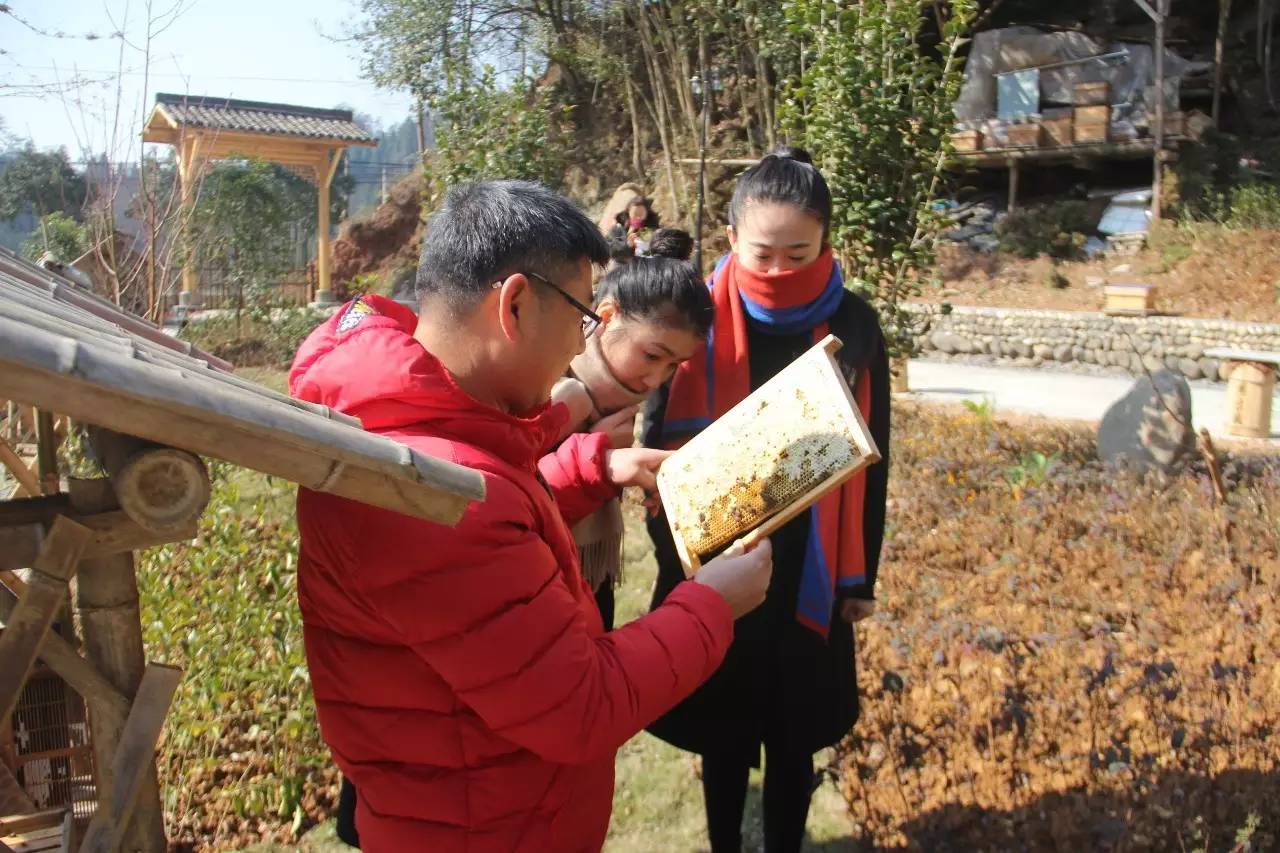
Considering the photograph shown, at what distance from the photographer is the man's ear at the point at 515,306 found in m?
1.37

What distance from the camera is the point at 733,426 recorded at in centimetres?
198

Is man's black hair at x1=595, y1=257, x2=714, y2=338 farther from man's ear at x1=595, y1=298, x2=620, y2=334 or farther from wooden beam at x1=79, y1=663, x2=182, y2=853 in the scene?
wooden beam at x1=79, y1=663, x2=182, y2=853

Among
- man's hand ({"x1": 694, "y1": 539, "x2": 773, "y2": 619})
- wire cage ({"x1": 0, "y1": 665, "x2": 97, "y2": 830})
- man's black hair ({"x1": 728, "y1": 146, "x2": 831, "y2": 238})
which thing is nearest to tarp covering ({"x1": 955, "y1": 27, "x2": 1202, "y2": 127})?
man's black hair ({"x1": 728, "y1": 146, "x2": 831, "y2": 238})

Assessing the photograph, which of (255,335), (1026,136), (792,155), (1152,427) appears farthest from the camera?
(1026,136)

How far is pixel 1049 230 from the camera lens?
16500mm

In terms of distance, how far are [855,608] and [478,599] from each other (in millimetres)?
1415

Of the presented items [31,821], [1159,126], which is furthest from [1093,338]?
[31,821]

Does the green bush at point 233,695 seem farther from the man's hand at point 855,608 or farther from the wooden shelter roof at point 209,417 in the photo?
the wooden shelter roof at point 209,417

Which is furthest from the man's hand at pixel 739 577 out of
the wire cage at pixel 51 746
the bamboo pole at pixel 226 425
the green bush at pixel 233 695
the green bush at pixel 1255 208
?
the green bush at pixel 1255 208

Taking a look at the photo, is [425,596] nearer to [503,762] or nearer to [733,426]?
[503,762]

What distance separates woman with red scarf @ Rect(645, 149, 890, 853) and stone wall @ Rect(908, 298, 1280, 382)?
9894mm

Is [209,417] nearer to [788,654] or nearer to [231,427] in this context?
[231,427]

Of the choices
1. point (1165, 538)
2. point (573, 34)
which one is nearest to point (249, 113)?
point (573, 34)

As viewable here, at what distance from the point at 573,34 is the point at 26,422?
49.5ft
